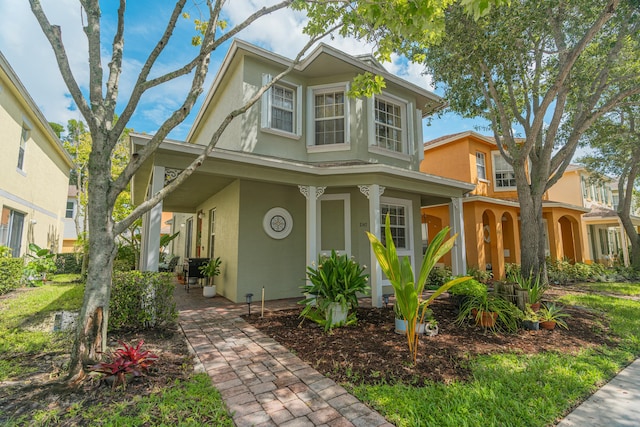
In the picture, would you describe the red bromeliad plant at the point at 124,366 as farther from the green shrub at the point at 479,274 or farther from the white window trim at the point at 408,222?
the green shrub at the point at 479,274

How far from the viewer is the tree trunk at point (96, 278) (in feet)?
10.7

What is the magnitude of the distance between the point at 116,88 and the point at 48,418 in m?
3.66

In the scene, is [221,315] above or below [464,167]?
below

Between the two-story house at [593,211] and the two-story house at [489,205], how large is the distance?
3.11 m

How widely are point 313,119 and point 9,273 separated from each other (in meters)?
10.6

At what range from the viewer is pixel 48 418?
103 inches

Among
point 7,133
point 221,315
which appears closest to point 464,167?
point 221,315

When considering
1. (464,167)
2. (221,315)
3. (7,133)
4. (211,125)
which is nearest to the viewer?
(221,315)

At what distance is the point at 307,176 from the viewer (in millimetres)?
7387

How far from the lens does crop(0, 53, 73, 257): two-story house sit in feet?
30.1

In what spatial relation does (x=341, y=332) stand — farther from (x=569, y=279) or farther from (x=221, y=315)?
(x=569, y=279)

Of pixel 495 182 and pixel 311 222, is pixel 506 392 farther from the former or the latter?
pixel 495 182

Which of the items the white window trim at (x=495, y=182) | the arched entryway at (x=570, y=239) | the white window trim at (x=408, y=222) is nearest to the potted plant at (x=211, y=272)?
the white window trim at (x=408, y=222)

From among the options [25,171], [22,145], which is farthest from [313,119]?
[25,171]
